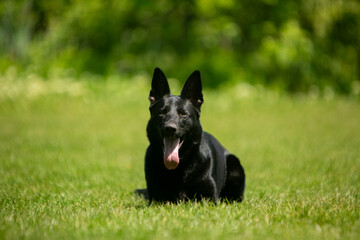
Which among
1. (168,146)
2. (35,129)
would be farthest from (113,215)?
(35,129)

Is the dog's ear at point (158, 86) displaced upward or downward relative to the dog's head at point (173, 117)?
upward

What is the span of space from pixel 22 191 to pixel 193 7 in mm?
15522

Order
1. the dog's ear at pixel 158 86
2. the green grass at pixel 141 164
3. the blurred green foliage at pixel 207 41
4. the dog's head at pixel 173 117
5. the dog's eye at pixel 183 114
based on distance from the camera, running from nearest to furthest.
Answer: the green grass at pixel 141 164, the dog's head at pixel 173 117, the dog's eye at pixel 183 114, the dog's ear at pixel 158 86, the blurred green foliage at pixel 207 41

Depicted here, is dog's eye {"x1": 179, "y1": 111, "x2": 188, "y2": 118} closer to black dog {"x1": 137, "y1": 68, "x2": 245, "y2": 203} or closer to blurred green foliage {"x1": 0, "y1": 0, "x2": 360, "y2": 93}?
black dog {"x1": 137, "y1": 68, "x2": 245, "y2": 203}

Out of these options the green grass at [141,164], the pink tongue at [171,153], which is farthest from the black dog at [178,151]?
the green grass at [141,164]

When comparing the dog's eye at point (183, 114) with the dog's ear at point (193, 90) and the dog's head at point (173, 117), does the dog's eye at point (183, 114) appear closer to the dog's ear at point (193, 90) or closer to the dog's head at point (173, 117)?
the dog's head at point (173, 117)

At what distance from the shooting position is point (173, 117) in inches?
162

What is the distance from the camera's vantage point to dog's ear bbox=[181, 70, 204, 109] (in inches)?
173

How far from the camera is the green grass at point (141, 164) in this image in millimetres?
3342

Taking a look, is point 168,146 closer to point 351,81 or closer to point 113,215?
point 113,215

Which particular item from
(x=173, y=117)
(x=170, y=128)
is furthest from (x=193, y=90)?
(x=170, y=128)

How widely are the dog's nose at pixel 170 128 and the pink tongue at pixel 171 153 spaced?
0.13 metres

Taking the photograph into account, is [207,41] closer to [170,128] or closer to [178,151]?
[178,151]

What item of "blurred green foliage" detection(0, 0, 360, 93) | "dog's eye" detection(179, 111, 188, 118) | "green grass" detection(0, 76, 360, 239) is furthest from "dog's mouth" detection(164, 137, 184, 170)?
"blurred green foliage" detection(0, 0, 360, 93)
